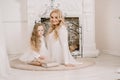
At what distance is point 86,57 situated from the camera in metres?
4.21

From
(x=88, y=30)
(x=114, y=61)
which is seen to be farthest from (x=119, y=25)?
(x=114, y=61)

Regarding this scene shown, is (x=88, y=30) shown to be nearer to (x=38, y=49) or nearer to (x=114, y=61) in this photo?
(x=114, y=61)

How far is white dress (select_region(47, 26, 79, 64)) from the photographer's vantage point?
10.9 ft

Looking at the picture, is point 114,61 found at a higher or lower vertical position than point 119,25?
lower

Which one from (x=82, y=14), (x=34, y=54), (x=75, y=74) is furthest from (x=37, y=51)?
(x=82, y=14)

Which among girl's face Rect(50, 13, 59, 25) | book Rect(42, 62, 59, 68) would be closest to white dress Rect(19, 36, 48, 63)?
book Rect(42, 62, 59, 68)

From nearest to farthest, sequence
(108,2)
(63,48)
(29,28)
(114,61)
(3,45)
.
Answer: (3,45) < (63,48) < (114,61) < (29,28) < (108,2)

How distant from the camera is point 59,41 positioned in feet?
11.0

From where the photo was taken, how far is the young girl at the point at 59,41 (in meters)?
3.31

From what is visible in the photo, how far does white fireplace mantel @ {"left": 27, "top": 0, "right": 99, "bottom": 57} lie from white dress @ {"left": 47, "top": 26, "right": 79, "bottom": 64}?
828 mm

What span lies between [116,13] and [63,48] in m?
1.44

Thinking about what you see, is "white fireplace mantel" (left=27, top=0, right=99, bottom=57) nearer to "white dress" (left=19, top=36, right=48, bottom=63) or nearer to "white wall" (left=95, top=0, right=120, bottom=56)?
"white wall" (left=95, top=0, right=120, bottom=56)

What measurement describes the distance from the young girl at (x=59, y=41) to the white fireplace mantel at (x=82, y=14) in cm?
80

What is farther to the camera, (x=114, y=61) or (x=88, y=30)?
(x=88, y=30)
